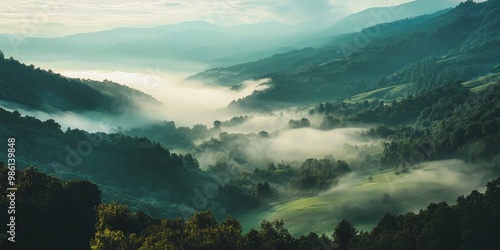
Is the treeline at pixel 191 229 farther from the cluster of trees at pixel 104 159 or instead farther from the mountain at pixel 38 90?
the mountain at pixel 38 90

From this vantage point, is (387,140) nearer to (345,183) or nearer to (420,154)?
(420,154)

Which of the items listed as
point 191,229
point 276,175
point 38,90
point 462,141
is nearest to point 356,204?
point 276,175

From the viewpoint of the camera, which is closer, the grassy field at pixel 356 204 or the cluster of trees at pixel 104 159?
the grassy field at pixel 356 204

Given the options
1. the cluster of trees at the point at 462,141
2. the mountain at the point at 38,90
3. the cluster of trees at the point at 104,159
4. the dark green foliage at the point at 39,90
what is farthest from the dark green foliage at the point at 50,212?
the dark green foliage at the point at 39,90

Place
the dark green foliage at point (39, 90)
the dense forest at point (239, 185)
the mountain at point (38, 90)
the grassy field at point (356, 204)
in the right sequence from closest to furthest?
the dense forest at point (239, 185), the grassy field at point (356, 204), the mountain at point (38, 90), the dark green foliage at point (39, 90)

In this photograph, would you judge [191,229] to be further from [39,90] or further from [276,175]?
[39,90]

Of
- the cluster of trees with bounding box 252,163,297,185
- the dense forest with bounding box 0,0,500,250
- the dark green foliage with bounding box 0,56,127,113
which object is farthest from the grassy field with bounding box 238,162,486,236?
the dark green foliage with bounding box 0,56,127,113

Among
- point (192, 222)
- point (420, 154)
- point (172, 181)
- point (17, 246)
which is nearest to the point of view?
point (17, 246)

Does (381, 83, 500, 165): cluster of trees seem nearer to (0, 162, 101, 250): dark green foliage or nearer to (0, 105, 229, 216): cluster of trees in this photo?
(0, 105, 229, 216): cluster of trees

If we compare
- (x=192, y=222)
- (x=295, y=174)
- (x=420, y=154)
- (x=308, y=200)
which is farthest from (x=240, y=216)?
(x=192, y=222)
